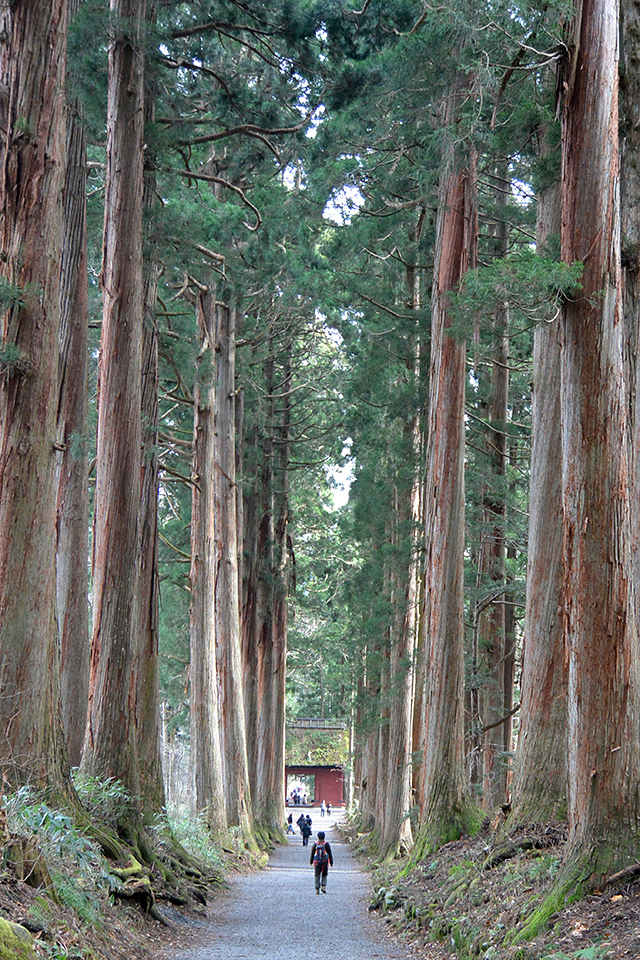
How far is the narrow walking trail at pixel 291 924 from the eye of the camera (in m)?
8.75

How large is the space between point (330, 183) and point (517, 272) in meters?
7.08

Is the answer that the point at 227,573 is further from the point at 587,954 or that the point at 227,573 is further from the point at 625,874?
the point at 587,954

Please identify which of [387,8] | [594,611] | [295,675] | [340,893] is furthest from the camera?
[295,675]

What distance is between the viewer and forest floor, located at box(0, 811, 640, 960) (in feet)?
18.7

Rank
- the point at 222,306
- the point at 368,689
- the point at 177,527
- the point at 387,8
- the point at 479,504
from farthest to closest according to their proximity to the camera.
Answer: the point at 368,689
the point at 177,527
the point at 222,306
the point at 479,504
the point at 387,8

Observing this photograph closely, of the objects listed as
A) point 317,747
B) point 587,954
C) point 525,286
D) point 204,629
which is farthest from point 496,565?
point 317,747

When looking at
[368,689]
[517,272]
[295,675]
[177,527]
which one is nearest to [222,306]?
[177,527]

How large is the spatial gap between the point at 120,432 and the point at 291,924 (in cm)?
641

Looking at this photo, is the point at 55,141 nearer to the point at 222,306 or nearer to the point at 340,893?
the point at 222,306

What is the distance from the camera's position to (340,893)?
16.3m

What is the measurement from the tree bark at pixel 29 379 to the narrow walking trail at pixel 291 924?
2.56 m

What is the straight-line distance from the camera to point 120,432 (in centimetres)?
1070

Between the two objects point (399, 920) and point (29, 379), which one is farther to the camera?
point (399, 920)

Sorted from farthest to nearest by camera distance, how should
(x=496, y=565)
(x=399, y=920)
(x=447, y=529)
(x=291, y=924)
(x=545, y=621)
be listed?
(x=496, y=565), (x=447, y=529), (x=291, y=924), (x=399, y=920), (x=545, y=621)
